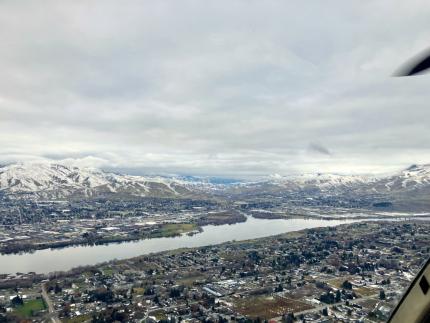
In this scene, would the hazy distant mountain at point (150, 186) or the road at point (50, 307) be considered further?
the hazy distant mountain at point (150, 186)

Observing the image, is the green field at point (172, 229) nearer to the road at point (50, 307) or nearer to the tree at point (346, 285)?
the road at point (50, 307)

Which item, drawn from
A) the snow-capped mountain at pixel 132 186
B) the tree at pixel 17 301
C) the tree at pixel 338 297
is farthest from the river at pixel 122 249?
the snow-capped mountain at pixel 132 186

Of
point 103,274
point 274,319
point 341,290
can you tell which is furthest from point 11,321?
point 341,290

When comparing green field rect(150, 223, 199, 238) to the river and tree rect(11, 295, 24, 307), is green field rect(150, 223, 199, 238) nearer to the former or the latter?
the river

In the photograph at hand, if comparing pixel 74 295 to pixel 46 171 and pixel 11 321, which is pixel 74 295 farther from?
pixel 46 171

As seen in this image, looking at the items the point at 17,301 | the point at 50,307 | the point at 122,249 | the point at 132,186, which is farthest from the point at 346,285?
the point at 132,186

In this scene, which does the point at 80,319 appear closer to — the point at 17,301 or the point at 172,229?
the point at 17,301

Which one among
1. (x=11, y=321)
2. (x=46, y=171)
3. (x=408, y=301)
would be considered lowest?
A: (x=11, y=321)
